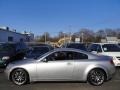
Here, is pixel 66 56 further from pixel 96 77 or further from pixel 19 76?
pixel 19 76

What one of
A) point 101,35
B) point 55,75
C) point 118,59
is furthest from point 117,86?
point 101,35

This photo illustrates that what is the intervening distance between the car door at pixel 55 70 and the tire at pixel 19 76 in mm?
531

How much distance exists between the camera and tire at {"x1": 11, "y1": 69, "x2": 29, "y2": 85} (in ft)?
38.6

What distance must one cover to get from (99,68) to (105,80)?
55 cm

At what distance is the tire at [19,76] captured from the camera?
11.8 meters

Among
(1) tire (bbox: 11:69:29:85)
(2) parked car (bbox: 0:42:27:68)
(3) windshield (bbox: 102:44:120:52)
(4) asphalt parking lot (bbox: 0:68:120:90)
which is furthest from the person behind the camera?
(3) windshield (bbox: 102:44:120:52)

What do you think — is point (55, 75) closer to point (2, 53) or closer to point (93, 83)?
point (93, 83)

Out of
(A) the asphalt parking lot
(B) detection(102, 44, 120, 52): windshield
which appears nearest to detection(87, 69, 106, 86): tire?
(A) the asphalt parking lot

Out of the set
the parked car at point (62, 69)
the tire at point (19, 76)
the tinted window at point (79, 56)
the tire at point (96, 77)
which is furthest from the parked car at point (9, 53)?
the tire at point (96, 77)

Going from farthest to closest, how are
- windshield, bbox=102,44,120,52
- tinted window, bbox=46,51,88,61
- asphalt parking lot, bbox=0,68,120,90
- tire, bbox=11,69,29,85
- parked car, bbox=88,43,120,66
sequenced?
windshield, bbox=102,44,120,52, parked car, bbox=88,43,120,66, tinted window, bbox=46,51,88,61, tire, bbox=11,69,29,85, asphalt parking lot, bbox=0,68,120,90

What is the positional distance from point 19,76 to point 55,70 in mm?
1420

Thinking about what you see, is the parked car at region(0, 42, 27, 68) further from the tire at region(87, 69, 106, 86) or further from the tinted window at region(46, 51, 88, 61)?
the tire at region(87, 69, 106, 86)

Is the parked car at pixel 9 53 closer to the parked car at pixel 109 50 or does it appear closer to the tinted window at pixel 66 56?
the parked car at pixel 109 50

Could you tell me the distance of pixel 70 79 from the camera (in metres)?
11.7
